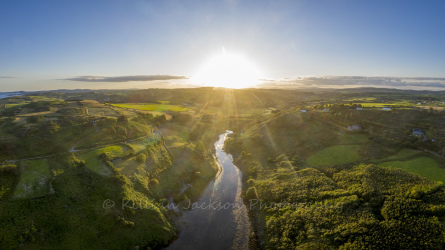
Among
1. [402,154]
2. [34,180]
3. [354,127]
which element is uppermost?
[354,127]

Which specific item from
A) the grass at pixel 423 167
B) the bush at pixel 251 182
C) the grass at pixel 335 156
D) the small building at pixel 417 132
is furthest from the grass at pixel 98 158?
the small building at pixel 417 132

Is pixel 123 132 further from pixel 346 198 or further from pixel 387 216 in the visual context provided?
pixel 387 216

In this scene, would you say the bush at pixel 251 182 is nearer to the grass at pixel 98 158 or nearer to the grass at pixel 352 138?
the grass at pixel 98 158

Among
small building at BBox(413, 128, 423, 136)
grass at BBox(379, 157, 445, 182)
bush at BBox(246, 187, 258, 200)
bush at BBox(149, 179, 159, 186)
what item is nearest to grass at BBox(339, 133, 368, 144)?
small building at BBox(413, 128, 423, 136)

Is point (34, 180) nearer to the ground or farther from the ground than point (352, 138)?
nearer to the ground

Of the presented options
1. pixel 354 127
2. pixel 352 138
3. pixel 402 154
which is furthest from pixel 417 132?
pixel 402 154

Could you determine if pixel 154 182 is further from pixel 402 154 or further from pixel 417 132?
pixel 417 132
